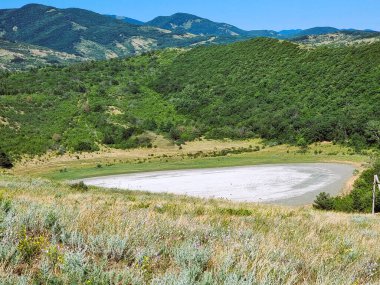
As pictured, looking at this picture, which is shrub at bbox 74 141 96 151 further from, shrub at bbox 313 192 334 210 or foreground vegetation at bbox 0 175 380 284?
foreground vegetation at bbox 0 175 380 284

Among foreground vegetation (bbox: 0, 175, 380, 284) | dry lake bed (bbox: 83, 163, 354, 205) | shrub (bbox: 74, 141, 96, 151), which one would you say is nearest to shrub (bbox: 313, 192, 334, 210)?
dry lake bed (bbox: 83, 163, 354, 205)

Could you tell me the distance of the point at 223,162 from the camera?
190ft

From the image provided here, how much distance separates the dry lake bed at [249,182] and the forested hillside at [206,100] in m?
18.2

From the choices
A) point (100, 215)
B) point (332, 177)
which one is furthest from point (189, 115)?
point (100, 215)

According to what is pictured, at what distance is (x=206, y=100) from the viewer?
9225cm

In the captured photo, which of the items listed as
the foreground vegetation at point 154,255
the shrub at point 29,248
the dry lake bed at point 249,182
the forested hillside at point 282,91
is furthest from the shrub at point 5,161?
the shrub at point 29,248

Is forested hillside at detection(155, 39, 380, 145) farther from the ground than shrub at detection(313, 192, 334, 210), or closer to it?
farther from the ground

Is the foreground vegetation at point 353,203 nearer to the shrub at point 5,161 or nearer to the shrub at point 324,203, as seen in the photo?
the shrub at point 324,203

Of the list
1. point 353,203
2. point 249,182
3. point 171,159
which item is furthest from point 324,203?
point 171,159

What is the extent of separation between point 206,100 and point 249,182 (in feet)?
165

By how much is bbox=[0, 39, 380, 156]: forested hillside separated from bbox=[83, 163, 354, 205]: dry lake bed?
59.7 ft

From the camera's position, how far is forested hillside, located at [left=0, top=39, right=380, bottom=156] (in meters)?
68.6

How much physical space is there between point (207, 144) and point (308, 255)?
223 feet

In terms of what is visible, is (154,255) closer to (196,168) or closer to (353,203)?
(353,203)
